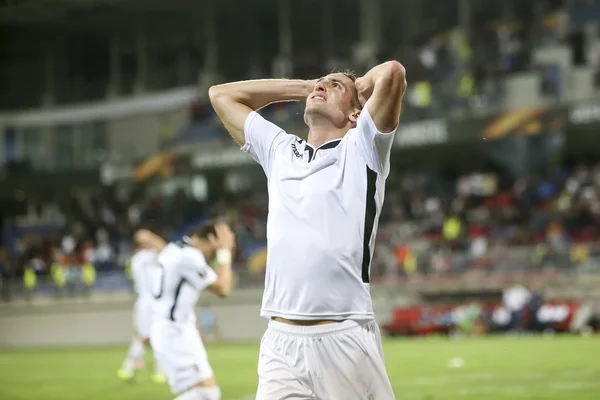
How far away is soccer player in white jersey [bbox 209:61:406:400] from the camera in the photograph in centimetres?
509

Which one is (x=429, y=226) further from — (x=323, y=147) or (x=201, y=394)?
(x=323, y=147)

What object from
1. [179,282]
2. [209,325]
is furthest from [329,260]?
[209,325]

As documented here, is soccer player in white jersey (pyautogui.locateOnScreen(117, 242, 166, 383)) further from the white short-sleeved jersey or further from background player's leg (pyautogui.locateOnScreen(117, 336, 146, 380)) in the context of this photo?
Result: the white short-sleeved jersey

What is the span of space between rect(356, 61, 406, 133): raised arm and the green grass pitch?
8873 mm

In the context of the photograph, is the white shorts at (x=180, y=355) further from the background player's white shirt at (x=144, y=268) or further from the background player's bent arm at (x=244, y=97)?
the background player's white shirt at (x=144, y=268)

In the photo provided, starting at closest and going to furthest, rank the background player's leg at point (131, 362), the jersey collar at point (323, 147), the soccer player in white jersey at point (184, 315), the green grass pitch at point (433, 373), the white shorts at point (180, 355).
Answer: the jersey collar at point (323, 147) → the soccer player in white jersey at point (184, 315) → the white shorts at point (180, 355) → the green grass pitch at point (433, 373) → the background player's leg at point (131, 362)

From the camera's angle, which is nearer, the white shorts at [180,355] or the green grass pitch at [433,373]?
the white shorts at [180,355]

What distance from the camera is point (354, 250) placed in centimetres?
516

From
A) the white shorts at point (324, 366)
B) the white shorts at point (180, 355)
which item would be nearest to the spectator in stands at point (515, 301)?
the white shorts at point (180, 355)

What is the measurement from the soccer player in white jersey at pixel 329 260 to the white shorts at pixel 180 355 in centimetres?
547

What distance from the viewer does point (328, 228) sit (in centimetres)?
512

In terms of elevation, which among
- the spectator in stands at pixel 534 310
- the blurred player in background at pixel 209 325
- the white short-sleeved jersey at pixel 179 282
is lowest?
the blurred player in background at pixel 209 325

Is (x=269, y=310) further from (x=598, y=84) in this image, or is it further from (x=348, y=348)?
(x=598, y=84)

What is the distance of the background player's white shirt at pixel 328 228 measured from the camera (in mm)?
5121
